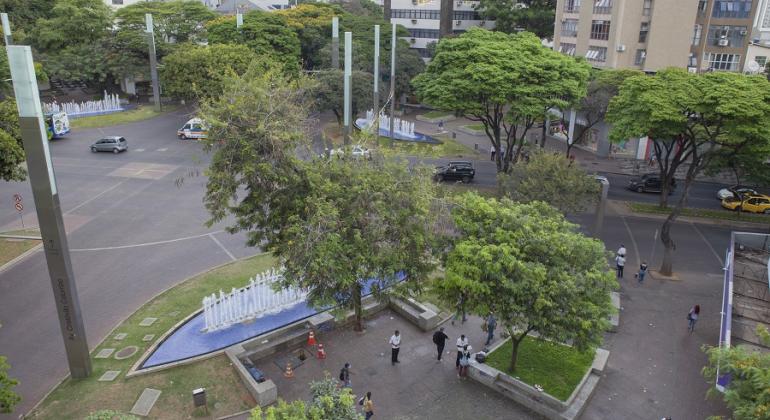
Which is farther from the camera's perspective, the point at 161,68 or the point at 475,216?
the point at 161,68

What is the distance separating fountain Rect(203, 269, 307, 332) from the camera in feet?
67.1

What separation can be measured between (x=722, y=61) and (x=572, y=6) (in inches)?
610

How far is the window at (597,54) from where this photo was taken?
5172cm

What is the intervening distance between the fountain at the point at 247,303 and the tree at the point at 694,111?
19113 mm

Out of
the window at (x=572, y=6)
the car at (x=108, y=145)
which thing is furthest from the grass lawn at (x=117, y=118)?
the window at (x=572, y=6)

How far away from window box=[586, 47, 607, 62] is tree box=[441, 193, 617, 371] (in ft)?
131

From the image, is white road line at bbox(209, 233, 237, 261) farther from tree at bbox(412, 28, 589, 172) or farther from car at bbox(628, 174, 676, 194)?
car at bbox(628, 174, 676, 194)

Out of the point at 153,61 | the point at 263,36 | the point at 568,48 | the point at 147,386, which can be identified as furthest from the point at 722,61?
the point at 147,386

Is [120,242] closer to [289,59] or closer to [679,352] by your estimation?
[679,352]

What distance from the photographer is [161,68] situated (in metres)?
57.0

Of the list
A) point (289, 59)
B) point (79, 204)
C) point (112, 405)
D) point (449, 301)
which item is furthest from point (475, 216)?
point (289, 59)

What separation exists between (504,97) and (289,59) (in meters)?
33.2

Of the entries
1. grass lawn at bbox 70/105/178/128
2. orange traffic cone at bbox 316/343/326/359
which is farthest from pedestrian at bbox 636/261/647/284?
grass lawn at bbox 70/105/178/128

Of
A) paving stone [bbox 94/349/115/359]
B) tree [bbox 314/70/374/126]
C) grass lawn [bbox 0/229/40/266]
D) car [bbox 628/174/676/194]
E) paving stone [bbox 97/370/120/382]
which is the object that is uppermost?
tree [bbox 314/70/374/126]
